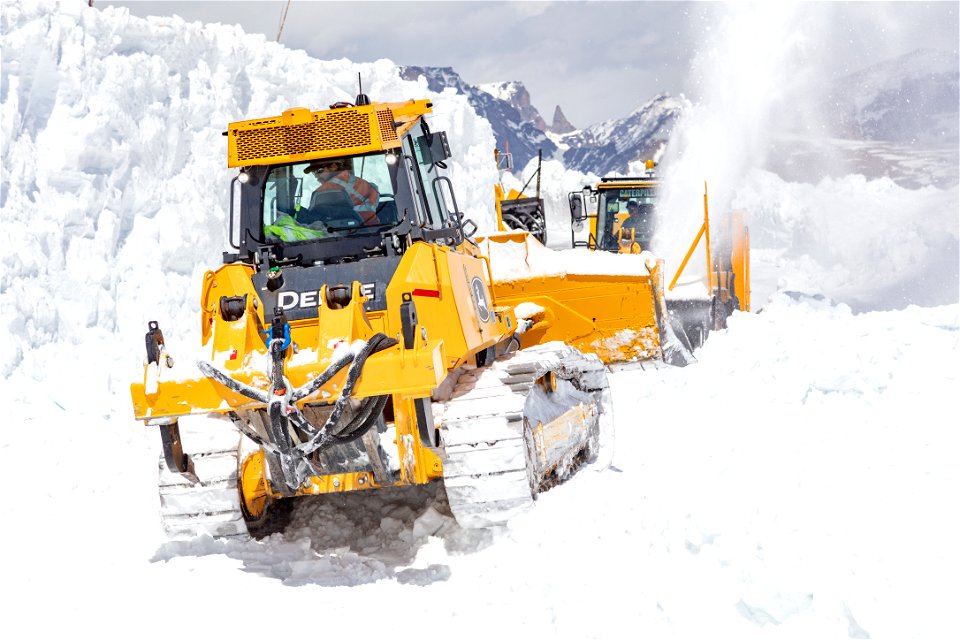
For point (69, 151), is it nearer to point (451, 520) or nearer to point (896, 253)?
point (451, 520)

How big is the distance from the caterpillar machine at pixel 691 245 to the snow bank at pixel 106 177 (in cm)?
595

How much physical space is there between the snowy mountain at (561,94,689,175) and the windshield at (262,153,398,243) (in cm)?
2798

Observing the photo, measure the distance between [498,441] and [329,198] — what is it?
172 centimetres

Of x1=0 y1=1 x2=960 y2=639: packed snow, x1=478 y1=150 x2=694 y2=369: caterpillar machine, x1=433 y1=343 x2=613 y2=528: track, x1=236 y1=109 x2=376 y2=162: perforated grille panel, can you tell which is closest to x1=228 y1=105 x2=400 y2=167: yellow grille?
x1=236 y1=109 x2=376 y2=162: perforated grille panel

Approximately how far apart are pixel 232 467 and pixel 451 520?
1.17m

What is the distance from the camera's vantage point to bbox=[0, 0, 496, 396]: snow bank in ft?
40.5

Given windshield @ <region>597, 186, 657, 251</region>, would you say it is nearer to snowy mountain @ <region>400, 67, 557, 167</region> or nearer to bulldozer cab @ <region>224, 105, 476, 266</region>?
bulldozer cab @ <region>224, 105, 476, 266</region>

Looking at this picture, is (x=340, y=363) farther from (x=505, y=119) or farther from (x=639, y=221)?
(x=505, y=119)

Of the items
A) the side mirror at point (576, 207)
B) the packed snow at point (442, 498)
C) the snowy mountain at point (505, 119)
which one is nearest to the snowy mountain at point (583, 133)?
the snowy mountain at point (505, 119)

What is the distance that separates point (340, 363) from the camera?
4.00 m

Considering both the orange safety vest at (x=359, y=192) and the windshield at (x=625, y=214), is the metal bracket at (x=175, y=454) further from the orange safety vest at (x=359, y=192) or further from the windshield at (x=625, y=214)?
the windshield at (x=625, y=214)

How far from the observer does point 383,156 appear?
5.08m

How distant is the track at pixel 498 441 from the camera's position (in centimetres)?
429

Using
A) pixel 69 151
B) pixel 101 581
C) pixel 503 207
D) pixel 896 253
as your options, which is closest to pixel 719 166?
pixel 896 253
